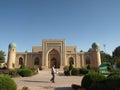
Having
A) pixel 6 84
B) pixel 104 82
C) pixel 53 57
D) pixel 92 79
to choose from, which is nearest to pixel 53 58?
pixel 53 57

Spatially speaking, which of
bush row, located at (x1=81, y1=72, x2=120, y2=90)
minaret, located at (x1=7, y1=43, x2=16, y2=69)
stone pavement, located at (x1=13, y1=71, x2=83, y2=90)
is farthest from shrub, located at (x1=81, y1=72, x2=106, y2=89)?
minaret, located at (x1=7, y1=43, x2=16, y2=69)

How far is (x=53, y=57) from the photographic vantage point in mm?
46156

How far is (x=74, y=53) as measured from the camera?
45.3m

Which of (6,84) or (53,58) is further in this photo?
(53,58)

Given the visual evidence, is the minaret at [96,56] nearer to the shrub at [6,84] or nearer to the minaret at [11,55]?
the minaret at [11,55]

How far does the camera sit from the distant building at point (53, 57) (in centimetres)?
4366

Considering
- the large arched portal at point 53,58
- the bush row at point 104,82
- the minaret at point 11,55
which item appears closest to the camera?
the bush row at point 104,82

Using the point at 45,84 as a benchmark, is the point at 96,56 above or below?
above

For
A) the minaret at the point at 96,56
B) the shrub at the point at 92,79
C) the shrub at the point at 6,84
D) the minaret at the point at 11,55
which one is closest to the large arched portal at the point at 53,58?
the minaret at the point at 11,55

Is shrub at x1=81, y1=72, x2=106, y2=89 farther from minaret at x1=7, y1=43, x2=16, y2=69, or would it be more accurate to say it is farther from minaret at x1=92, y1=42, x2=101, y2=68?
minaret at x1=7, y1=43, x2=16, y2=69

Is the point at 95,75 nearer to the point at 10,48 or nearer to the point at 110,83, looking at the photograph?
the point at 110,83

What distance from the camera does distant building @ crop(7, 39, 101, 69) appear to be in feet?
143

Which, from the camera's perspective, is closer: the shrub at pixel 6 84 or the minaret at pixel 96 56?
the shrub at pixel 6 84

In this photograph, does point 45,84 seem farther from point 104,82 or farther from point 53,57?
point 53,57
